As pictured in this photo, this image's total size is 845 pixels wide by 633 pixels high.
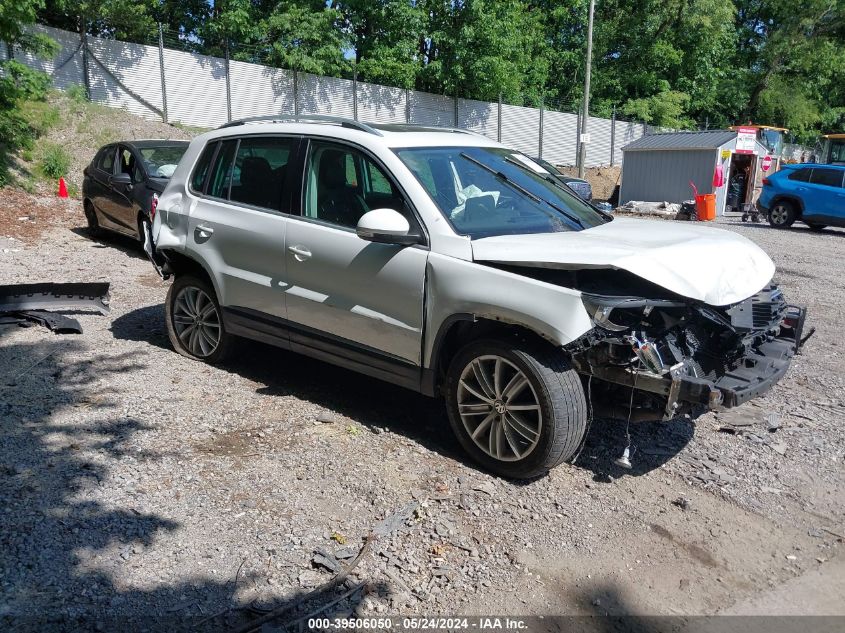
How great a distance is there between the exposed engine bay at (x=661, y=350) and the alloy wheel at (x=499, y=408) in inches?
13.6

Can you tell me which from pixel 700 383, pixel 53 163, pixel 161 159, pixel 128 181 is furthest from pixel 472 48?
pixel 700 383

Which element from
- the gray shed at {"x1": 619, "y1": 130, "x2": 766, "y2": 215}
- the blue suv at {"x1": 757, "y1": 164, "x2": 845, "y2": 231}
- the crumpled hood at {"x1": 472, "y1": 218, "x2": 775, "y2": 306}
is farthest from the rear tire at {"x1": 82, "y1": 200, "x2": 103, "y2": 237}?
the gray shed at {"x1": 619, "y1": 130, "x2": 766, "y2": 215}

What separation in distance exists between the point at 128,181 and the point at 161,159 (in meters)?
0.77

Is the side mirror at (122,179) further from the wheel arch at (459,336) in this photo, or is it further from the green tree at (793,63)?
the green tree at (793,63)

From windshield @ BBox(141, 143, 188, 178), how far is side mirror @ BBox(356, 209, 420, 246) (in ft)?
22.1

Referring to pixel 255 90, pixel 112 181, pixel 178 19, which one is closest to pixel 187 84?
pixel 255 90

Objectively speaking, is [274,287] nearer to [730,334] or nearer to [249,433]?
[249,433]

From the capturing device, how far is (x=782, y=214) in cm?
1892

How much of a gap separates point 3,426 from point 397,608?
300 cm

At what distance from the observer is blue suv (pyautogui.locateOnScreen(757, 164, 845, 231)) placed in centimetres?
1767

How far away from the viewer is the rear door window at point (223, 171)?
223 inches

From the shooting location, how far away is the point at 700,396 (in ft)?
12.3

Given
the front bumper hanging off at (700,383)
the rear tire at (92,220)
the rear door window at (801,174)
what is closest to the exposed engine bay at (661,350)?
the front bumper hanging off at (700,383)

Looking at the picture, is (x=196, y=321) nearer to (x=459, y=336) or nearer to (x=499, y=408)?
(x=459, y=336)
